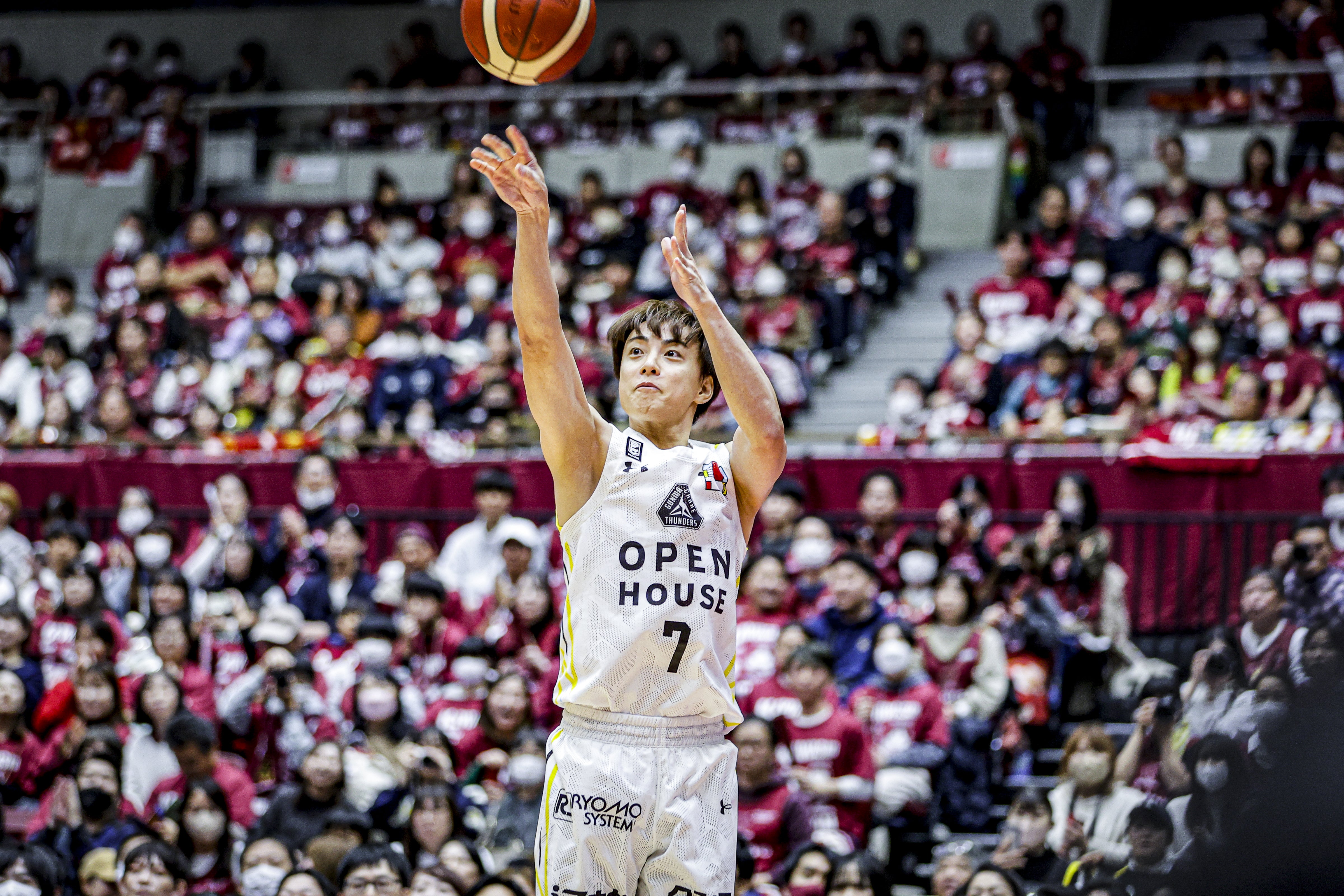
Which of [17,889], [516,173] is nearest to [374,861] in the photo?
[17,889]

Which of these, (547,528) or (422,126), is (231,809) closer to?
(547,528)

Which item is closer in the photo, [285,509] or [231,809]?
[231,809]

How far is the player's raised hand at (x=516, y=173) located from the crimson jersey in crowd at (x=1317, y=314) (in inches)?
366

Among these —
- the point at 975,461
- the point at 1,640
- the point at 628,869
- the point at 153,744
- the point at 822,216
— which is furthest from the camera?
the point at 822,216

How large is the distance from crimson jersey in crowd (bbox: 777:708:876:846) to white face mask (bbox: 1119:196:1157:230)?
743cm

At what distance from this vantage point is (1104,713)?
9.63 meters

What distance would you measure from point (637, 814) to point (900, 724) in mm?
4443

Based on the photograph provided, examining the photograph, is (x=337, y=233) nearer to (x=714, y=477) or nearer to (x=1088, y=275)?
(x=1088, y=275)

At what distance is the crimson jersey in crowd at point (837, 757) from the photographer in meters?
8.38

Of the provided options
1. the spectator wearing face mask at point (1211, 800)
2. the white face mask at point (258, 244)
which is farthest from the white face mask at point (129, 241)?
the spectator wearing face mask at point (1211, 800)

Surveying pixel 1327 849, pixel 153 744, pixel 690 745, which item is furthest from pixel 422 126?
pixel 1327 849

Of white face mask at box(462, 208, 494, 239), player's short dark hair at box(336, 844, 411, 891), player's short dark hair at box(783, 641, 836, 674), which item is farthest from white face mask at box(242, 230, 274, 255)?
player's short dark hair at box(336, 844, 411, 891)

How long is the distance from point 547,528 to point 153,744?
311 cm

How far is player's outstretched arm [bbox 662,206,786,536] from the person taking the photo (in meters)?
4.66
